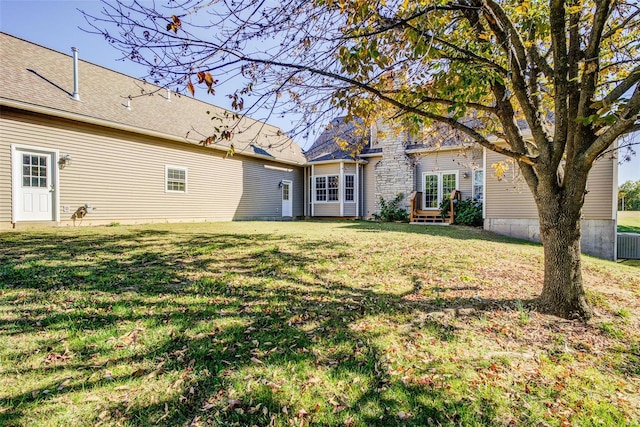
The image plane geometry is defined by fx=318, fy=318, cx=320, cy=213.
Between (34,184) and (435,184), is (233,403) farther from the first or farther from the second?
(435,184)

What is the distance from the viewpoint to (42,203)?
9438 millimetres

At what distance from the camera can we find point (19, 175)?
9.00 meters

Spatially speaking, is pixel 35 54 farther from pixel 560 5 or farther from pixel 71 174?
pixel 560 5

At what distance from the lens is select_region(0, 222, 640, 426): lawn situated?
82.0 inches

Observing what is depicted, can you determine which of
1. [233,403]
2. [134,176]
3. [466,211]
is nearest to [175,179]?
[134,176]

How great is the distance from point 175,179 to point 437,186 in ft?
38.1

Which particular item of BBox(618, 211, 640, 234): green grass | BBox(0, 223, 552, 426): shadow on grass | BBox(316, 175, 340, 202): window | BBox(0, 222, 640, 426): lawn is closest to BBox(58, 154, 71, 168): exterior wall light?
BBox(0, 223, 552, 426): shadow on grass

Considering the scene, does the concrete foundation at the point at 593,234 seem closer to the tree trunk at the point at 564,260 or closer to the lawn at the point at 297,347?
the lawn at the point at 297,347

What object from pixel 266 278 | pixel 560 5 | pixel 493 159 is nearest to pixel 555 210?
pixel 560 5

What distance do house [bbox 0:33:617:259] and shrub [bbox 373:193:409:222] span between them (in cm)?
35

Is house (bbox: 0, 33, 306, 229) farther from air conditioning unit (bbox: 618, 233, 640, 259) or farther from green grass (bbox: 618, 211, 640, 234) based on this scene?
Result: green grass (bbox: 618, 211, 640, 234)

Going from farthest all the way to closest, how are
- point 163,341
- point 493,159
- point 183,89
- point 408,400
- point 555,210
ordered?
1. point 493,159
2. point 555,210
3. point 183,89
4. point 163,341
5. point 408,400

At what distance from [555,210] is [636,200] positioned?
46.3 metres

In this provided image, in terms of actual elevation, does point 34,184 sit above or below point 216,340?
above
